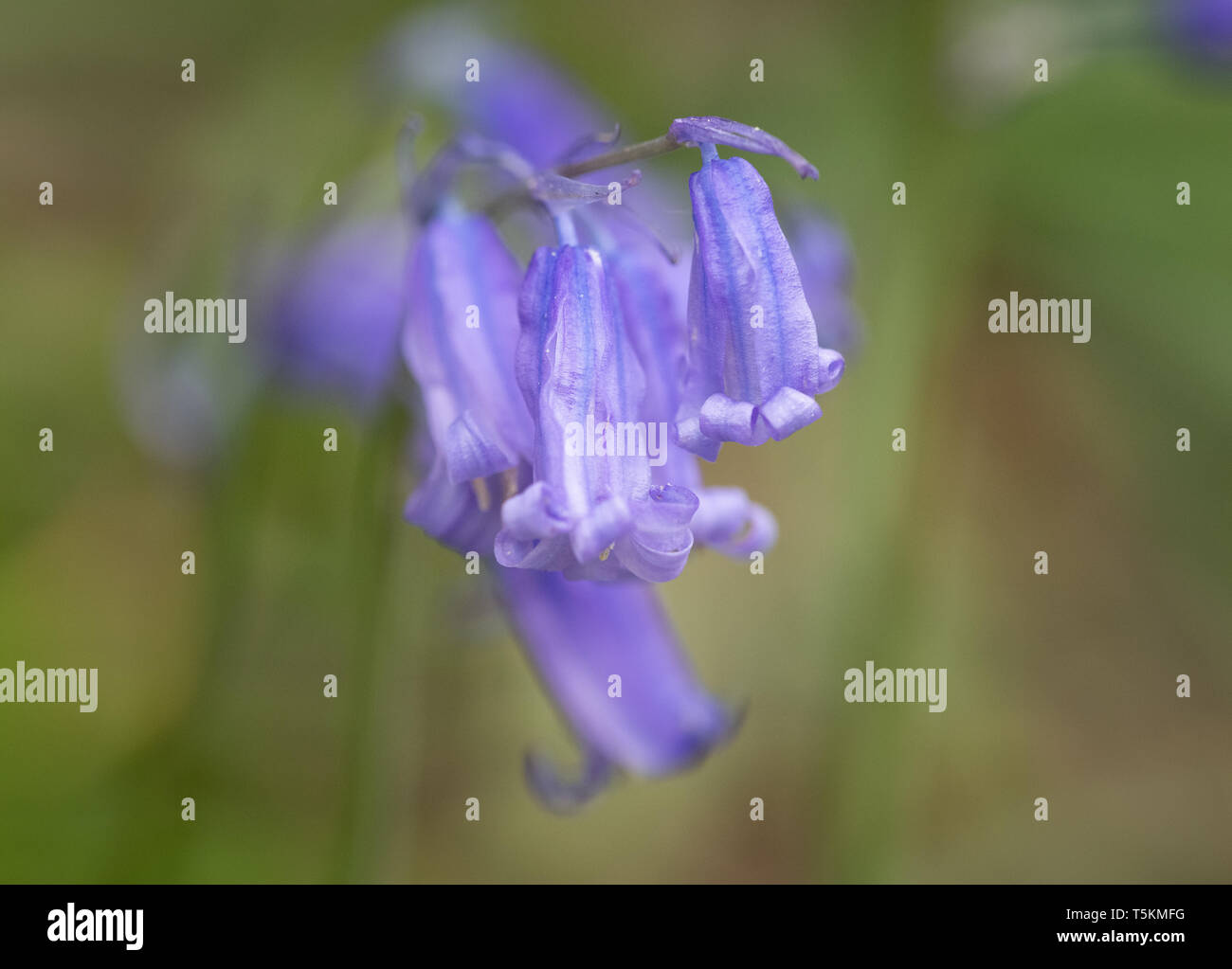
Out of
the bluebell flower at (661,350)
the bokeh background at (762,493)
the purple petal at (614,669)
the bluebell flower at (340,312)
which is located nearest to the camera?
the bluebell flower at (661,350)

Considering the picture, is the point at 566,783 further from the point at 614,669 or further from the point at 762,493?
the point at 762,493

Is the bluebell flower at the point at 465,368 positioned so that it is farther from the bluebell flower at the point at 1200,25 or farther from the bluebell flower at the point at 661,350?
the bluebell flower at the point at 1200,25

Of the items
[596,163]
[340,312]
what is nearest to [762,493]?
[340,312]

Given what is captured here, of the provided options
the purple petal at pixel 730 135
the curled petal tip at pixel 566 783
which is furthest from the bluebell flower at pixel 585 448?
the curled petal tip at pixel 566 783

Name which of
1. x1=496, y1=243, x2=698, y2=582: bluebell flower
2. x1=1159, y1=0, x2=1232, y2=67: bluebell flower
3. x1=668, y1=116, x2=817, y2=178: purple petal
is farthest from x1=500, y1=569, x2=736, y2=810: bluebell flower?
x1=1159, y1=0, x2=1232, y2=67: bluebell flower

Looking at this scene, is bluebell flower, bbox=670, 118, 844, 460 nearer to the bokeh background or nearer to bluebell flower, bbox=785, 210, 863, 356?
bluebell flower, bbox=785, 210, 863, 356
